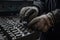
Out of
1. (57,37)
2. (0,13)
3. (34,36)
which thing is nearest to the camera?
(57,37)

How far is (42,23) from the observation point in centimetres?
52

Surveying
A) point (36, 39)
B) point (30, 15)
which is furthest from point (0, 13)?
point (30, 15)

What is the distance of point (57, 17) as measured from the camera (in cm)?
55

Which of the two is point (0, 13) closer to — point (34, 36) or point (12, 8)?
point (12, 8)

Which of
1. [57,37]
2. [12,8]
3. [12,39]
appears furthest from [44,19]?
[12,8]

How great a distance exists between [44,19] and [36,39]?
37cm

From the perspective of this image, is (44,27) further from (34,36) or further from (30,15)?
(34,36)

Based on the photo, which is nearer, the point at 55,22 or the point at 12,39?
the point at 55,22

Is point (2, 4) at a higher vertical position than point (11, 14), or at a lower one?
higher

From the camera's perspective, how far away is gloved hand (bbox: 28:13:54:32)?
0.50 m

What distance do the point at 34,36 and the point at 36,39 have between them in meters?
0.06

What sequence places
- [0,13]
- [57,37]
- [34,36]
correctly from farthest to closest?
[0,13]
[34,36]
[57,37]

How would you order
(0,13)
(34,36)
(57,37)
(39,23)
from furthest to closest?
(0,13) → (34,36) → (57,37) → (39,23)

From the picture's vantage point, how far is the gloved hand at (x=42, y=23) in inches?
19.8
